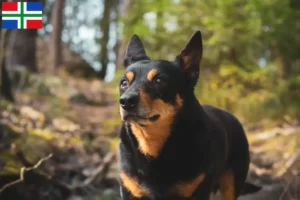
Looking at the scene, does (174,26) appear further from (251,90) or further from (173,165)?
(173,165)

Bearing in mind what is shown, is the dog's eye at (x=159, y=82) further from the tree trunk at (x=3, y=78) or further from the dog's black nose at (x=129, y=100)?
the tree trunk at (x=3, y=78)

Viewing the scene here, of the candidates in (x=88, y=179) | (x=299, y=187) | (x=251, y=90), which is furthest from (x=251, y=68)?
(x=88, y=179)

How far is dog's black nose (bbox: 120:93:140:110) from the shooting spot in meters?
3.29

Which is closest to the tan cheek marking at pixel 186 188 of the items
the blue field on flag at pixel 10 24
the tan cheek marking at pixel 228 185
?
the tan cheek marking at pixel 228 185

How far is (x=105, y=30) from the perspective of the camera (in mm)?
25141

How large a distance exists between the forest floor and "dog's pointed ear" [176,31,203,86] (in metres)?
1.35

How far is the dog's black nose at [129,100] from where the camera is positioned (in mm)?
3287

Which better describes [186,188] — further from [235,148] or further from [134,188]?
[235,148]

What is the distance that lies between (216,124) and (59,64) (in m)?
16.2

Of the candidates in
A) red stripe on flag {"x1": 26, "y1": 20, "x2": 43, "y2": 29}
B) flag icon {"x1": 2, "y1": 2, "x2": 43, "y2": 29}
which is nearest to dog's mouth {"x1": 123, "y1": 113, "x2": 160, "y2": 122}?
red stripe on flag {"x1": 26, "y1": 20, "x2": 43, "y2": 29}

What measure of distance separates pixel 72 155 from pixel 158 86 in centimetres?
440

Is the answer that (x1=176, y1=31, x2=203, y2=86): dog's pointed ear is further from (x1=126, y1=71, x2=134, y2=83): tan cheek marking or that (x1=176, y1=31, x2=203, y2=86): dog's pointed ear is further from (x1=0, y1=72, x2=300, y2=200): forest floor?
(x1=0, y1=72, x2=300, y2=200): forest floor

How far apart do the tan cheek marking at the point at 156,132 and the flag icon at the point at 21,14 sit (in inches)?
109

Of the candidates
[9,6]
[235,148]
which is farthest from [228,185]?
[9,6]
